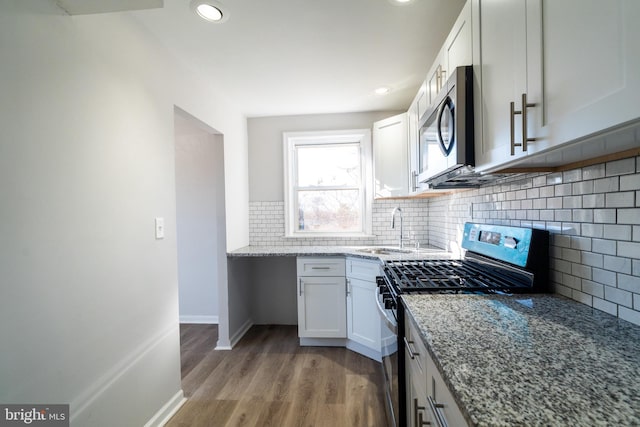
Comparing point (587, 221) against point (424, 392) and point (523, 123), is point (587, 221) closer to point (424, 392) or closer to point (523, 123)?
point (523, 123)

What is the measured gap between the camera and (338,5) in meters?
1.51

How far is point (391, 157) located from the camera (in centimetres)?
267

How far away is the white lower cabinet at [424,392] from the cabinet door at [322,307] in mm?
1405

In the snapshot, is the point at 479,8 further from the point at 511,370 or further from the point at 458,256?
the point at 458,256

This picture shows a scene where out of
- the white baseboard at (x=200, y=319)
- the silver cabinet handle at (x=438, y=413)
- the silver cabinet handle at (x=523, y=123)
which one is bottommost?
the white baseboard at (x=200, y=319)

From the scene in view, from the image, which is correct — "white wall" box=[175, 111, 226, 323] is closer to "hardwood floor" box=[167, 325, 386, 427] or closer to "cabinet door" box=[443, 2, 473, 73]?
"hardwood floor" box=[167, 325, 386, 427]

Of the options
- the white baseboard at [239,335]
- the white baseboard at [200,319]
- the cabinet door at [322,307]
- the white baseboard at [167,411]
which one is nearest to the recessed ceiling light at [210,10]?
the cabinet door at [322,307]

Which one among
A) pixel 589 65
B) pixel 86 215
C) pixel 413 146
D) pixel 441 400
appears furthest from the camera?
pixel 413 146

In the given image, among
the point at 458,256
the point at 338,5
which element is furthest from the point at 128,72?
the point at 458,256

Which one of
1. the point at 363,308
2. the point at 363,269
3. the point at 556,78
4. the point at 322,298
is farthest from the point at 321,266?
the point at 556,78

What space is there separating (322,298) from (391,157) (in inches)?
58.4

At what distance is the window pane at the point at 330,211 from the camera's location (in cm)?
321

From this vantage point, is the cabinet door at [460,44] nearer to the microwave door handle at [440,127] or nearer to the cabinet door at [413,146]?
the microwave door handle at [440,127]

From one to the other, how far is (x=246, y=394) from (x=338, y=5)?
2510mm
